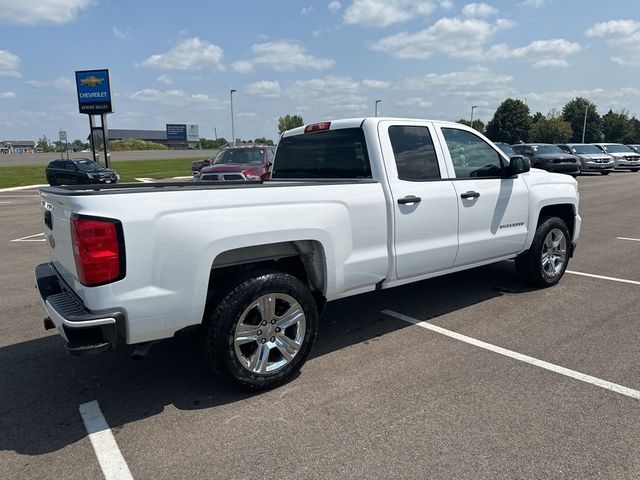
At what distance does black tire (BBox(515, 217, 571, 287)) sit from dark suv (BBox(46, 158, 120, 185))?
998 inches

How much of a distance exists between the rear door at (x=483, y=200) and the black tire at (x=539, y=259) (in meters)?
0.29

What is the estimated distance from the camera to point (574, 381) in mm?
3541

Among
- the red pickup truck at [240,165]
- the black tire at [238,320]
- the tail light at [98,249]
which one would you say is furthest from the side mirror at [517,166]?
the red pickup truck at [240,165]

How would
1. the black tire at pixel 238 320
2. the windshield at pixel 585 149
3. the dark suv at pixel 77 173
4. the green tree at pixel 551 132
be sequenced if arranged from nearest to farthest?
the black tire at pixel 238 320, the dark suv at pixel 77 173, the windshield at pixel 585 149, the green tree at pixel 551 132

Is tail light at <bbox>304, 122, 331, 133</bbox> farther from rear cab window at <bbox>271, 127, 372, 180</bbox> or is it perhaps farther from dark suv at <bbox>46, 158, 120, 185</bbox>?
dark suv at <bbox>46, 158, 120, 185</bbox>

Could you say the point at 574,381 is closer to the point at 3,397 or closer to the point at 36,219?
the point at 3,397

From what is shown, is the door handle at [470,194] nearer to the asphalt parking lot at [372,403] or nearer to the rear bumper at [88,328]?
the asphalt parking lot at [372,403]

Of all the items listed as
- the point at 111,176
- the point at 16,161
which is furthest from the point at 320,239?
the point at 16,161

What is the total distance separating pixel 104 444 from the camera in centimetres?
290

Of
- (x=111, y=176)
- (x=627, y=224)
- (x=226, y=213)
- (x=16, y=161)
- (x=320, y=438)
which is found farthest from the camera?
(x=16, y=161)

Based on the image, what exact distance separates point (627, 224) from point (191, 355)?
10295 mm

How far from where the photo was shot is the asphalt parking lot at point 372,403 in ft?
8.81

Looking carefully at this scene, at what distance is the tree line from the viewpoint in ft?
245

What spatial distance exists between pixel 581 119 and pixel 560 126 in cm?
1237
